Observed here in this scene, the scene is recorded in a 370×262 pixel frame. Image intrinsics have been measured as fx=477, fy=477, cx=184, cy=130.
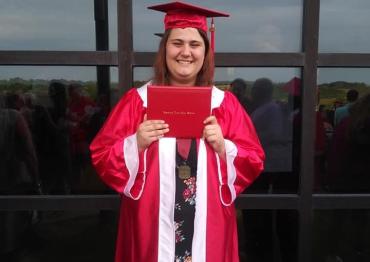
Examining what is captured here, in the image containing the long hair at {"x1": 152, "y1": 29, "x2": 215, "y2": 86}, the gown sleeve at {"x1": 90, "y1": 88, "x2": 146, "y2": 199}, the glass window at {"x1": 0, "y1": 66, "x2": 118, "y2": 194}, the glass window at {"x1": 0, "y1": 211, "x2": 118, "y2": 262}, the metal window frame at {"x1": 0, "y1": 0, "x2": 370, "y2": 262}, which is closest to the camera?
the gown sleeve at {"x1": 90, "y1": 88, "x2": 146, "y2": 199}

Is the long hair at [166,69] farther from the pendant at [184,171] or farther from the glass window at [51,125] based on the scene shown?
the glass window at [51,125]

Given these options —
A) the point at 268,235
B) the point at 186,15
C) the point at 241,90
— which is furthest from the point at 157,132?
the point at 268,235

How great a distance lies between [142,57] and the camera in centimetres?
273

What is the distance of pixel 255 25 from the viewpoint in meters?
2.87

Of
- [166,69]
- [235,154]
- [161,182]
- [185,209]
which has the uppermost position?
[166,69]

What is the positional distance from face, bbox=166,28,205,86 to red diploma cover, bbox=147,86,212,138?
21cm

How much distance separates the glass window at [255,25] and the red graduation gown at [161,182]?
0.92 m

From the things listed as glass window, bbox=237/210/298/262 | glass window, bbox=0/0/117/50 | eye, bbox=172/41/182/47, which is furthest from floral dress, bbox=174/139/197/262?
glass window, bbox=0/0/117/50

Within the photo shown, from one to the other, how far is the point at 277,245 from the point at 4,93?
1953mm

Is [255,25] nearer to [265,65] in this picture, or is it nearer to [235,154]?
[265,65]

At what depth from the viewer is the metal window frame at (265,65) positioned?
2725mm

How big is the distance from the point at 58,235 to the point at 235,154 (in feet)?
5.18

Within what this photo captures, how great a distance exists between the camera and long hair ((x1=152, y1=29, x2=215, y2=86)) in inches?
82.9

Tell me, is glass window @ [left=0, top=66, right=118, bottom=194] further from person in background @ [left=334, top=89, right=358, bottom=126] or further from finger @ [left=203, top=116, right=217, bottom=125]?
person in background @ [left=334, top=89, right=358, bottom=126]
